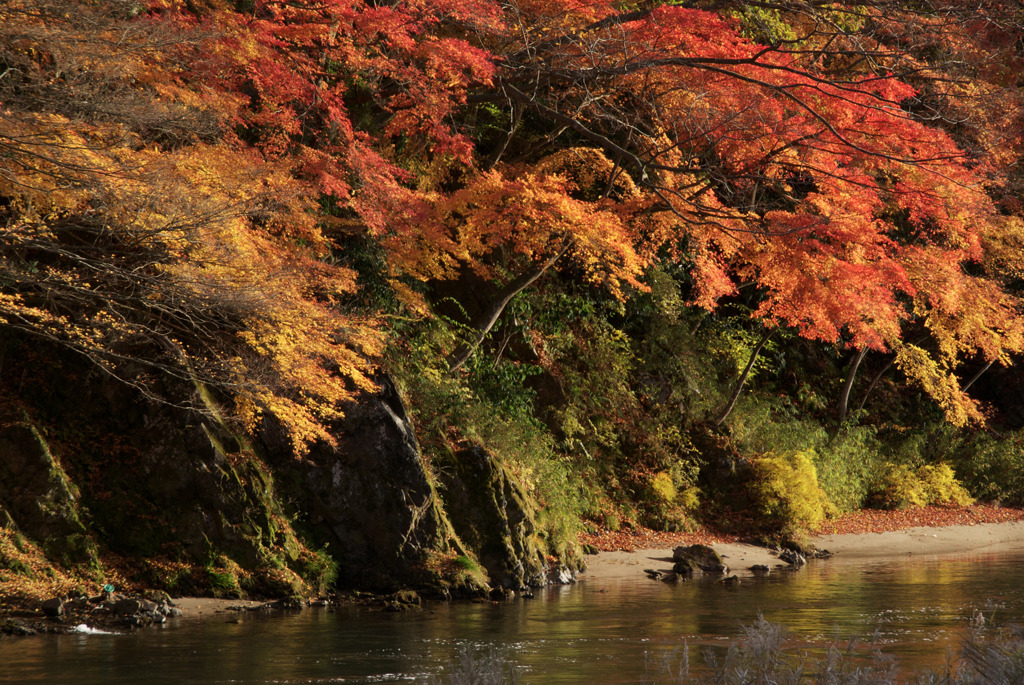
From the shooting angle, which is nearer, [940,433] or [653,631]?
[653,631]

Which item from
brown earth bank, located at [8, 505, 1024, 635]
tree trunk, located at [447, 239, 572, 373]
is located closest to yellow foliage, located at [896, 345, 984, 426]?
brown earth bank, located at [8, 505, 1024, 635]

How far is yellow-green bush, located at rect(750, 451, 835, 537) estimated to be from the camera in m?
16.8

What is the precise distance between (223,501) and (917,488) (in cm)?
1499

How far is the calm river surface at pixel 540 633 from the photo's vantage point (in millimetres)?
7492

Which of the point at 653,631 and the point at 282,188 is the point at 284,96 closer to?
the point at 282,188

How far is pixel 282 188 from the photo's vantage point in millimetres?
10289

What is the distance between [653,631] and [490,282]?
9024 mm

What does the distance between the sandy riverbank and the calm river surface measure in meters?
1.46

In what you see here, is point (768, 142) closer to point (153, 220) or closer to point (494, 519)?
point (494, 519)

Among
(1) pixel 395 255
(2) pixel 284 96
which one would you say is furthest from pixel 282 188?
(1) pixel 395 255

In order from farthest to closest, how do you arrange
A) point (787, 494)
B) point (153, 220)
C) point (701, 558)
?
point (787, 494)
point (701, 558)
point (153, 220)

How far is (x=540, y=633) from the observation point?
9234 mm

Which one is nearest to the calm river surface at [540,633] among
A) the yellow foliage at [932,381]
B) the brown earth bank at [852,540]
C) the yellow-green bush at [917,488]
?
the brown earth bank at [852,540]

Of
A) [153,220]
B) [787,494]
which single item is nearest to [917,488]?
[787,494]
